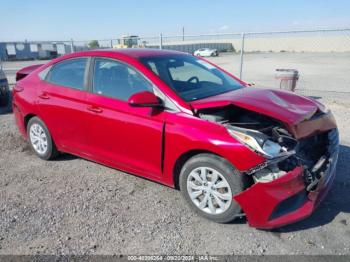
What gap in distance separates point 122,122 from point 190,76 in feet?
3.57

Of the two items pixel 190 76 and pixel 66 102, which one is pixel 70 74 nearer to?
pixel 66 102

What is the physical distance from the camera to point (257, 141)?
294cm

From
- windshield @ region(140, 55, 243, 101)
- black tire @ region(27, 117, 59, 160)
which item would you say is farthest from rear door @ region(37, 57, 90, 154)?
windshield @ region(140, 55, 243, 101)

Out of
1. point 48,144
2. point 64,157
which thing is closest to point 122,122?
point 48,144

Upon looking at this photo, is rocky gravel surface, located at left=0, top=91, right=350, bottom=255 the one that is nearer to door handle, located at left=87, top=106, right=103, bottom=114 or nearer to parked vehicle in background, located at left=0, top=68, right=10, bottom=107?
door handle, located at left=87, top=106, right=103, bottom=114

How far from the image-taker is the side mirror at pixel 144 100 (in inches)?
132

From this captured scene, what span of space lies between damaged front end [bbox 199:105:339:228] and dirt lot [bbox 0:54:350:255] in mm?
265

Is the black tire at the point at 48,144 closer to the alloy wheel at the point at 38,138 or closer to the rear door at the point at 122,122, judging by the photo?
the alloy wheel at the point at 38,138

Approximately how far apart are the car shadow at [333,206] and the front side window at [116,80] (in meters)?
2.07

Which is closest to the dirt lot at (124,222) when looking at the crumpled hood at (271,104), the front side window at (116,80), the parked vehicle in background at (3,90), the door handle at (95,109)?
the door handle at (95,109)

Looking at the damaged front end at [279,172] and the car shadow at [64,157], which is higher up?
the damaged front end at [279,172]

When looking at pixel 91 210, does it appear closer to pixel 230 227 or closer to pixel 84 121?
pixel 84 121

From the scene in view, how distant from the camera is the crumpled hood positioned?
317 centimetres

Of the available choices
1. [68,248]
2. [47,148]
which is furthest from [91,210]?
[47,148]
